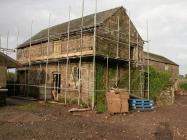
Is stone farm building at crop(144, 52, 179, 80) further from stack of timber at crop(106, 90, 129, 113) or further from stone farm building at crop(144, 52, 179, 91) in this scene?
stack of timber at crop(106, 90, 129, 113)

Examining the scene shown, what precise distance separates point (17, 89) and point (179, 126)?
18.4m

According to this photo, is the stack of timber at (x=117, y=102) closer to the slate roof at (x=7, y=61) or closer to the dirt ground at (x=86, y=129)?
the dirt ground at (x=86, y=129)

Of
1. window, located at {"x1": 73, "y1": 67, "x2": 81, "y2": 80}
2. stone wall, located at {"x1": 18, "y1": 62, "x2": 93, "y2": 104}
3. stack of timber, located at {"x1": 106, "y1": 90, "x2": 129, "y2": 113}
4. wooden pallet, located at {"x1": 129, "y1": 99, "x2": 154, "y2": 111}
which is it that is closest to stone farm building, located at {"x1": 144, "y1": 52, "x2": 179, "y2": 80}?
stone wall, located at {"x1": 18, "y1": 62, "x2": 93, "y2": 104}

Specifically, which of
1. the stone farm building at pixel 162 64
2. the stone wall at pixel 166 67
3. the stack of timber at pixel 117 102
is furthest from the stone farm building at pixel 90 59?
the stone wall at pixel 166 67

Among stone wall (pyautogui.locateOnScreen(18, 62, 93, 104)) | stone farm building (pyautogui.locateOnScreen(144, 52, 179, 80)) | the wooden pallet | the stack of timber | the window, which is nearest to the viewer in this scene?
the stack of timber

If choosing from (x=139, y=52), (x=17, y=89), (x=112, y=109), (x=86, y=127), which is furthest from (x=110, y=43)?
(x=17, y=89)

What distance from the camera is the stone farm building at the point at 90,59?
1809cm

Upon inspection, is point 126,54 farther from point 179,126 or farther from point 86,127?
point 86,127

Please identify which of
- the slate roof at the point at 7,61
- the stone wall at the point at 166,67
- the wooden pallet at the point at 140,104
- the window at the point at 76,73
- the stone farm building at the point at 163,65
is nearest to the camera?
the wooden pallet at the point at 140,104

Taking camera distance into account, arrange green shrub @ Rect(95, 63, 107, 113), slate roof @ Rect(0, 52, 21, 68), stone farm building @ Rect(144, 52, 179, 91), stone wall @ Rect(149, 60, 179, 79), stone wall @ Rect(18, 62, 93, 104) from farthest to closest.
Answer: stone wall @ Rect(149, 60, 179, 79)
stone farm building @ Rect(144, 52, 179, 91)
stone wall @ Rect(18, 62, 93, 104)
slate roof @ Rect(0, 52, 21, 68)
green shrub @ Rect(95, 63, 107, 113)

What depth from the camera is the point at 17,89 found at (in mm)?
26297

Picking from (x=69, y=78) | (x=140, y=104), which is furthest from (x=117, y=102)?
(x=69, y=78)

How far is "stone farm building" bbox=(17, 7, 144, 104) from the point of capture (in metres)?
18.1

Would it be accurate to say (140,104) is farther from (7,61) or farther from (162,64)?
(162,64)
